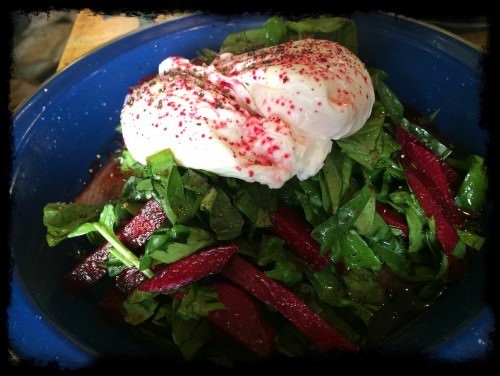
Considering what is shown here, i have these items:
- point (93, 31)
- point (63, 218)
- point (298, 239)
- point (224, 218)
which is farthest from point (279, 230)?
point (93, 31)

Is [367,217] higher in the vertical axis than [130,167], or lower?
lower

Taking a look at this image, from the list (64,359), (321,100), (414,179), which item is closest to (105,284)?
(64,359)

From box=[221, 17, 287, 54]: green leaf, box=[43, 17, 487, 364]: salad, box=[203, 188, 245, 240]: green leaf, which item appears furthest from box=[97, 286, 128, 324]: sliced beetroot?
box=[221, 17, 287, 54]: green leaf

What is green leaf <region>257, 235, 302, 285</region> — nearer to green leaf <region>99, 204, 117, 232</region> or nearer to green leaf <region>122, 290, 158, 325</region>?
green leaf <region>122, 290, 158, 325</region>

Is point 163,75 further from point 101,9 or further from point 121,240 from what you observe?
point 121,240

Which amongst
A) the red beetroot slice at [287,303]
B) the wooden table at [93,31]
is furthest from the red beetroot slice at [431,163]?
the wooden table at [93,31]

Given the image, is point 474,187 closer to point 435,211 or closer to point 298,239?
point 435,211

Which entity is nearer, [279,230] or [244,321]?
[244,321]
